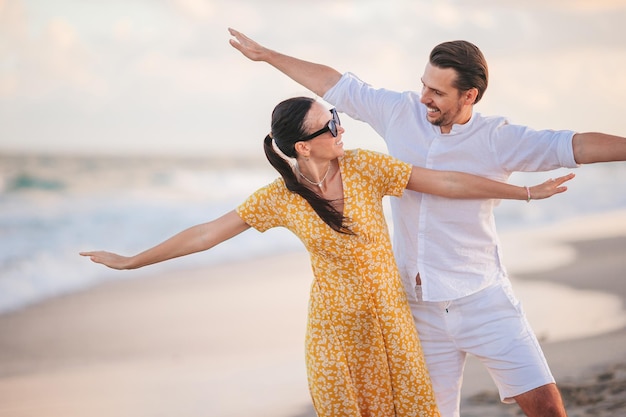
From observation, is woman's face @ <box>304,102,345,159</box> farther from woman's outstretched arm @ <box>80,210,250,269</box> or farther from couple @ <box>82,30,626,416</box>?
woman's outstretched arm @ <box>80,210,250,269</box>

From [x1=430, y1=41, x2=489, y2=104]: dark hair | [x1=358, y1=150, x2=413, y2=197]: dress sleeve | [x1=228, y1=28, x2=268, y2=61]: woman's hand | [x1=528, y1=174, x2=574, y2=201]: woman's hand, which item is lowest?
[x1=528, y1=174, x2=574, y2=201]: woman's hand

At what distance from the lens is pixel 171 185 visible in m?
24.4

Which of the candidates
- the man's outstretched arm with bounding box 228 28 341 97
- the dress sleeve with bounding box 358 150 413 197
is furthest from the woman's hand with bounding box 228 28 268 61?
the dress sleeve with bounding box 358 150 413 197

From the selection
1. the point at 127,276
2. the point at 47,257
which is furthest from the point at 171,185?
the point at 127,276

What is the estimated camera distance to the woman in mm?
3459

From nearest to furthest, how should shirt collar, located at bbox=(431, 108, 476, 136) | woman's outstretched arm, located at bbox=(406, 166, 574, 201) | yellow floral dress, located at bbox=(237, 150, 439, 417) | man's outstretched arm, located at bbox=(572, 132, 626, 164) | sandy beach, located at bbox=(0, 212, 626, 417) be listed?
man's outstretched arm, located at bbox=(572, 132, 626, 164), yellow floral dress, located at bbox=(237, 150, 439, 417), woman's outstretched arm, located at bbox=(406, 166, 574, 201), shirt collar, located at bbox=(431, 108, 476, 136), sandy beach, located at bbox=(0, 212, 626, 417)

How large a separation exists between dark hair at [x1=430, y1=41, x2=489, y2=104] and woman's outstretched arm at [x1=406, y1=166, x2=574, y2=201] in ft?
1.28

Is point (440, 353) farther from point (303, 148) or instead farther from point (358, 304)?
point (303, 148)

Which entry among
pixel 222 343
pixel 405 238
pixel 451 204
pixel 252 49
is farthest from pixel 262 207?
pixel 222 343

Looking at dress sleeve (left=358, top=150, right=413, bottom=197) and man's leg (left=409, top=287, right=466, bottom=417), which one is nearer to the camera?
dress sleeve (left=358, top=150, right=413, bottom=197)

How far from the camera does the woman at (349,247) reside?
11.3ft

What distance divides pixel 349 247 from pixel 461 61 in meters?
0.94

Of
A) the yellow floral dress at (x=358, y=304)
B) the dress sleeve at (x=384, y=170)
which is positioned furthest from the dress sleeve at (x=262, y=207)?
the dress sleeve at (x=384, y=170)

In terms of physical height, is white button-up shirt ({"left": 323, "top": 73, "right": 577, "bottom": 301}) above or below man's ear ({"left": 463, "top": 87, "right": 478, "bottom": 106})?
below
